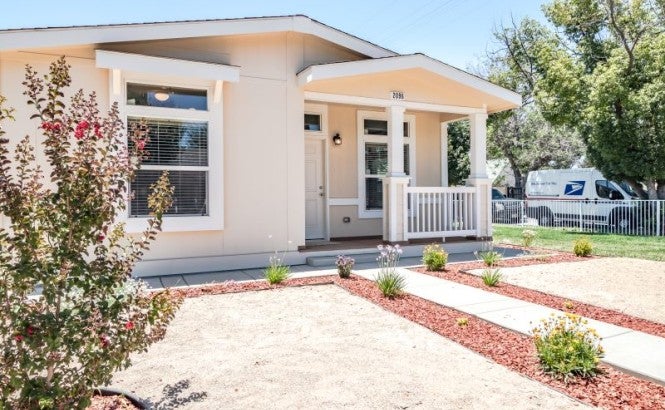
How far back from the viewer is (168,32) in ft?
23.1

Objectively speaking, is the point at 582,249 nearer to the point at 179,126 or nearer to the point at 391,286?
the point at 391,286

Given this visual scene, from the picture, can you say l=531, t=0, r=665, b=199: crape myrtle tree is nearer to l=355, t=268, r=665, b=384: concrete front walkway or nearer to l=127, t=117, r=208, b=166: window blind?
l=355, t=268, r=665, b=384: concrete front walkway

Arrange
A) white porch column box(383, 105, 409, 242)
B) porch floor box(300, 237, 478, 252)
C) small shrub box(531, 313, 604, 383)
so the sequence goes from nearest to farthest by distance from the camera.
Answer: small shrub box(531, 313, 604, 383), porch floor box(300, 237, 478, 252), white porch column box(383, 105, 409, 242)

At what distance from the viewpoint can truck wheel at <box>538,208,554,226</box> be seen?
60.8 ft

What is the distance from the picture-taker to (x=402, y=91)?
30.1 feet

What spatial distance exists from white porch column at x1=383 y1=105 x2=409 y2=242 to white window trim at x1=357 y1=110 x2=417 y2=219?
1.38 meters

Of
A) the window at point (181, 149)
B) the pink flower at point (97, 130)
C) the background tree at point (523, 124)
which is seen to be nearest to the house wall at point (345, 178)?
the window at point (181, 149)

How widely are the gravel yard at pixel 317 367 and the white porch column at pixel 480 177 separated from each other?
5.55 metres

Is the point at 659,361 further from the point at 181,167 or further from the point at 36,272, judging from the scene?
the point at 181,167

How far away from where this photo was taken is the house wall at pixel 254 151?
24.3 feet

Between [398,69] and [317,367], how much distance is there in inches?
252

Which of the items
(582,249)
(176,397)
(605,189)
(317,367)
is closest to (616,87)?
(605,189)

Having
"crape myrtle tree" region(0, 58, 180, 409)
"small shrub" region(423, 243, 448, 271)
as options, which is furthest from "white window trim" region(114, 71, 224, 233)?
"crape myrtle tree" region(0, 58, 180, 409)

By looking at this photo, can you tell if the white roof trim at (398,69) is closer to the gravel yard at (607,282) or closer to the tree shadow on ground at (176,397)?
the gravel yard at (607,282)
